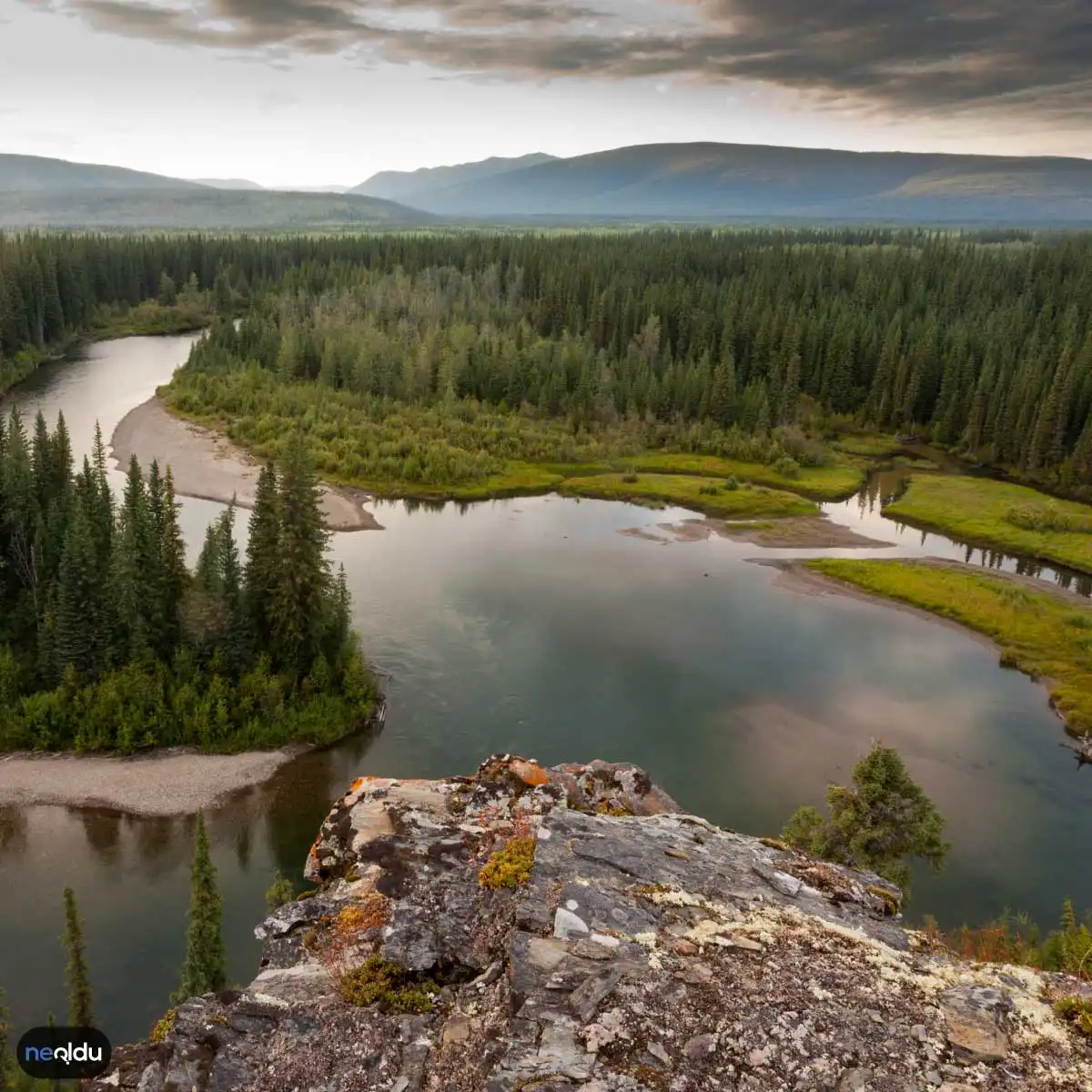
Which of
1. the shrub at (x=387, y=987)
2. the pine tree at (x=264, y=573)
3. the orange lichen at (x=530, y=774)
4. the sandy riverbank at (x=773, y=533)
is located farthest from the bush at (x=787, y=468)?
the shrub at (x=387, y=987)

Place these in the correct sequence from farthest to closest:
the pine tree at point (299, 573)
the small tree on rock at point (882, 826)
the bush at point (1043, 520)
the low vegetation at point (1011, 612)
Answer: the bush at point (1043, 520) → the low vegetation at point (1011, 612) → the pine tree at point (299, 573) → the small tree on rock at point (882, 826)

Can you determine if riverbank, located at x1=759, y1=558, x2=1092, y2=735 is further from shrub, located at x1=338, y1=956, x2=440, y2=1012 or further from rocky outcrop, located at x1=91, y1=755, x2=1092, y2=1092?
shrub, located at x1=338, y1=956, x2=440, y2=1012

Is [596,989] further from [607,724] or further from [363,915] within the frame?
[607,724]

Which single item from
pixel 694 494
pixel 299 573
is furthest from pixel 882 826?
pixel 694 494

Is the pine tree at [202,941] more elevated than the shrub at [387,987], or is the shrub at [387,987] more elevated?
the shrub at [387,987]

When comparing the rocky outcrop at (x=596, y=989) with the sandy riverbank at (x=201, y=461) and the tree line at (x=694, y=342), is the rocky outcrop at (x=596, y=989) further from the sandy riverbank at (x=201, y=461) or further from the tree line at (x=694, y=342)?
the tree line at (x=694, y=342)

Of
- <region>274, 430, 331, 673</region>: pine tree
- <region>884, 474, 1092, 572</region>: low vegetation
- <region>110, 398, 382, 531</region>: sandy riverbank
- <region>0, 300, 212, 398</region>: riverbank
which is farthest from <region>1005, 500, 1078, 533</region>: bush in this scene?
<region>0, 300, 212, 398</region>: riverbank

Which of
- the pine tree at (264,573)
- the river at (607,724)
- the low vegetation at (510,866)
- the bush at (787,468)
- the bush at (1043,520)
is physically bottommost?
the river at (607,724)
